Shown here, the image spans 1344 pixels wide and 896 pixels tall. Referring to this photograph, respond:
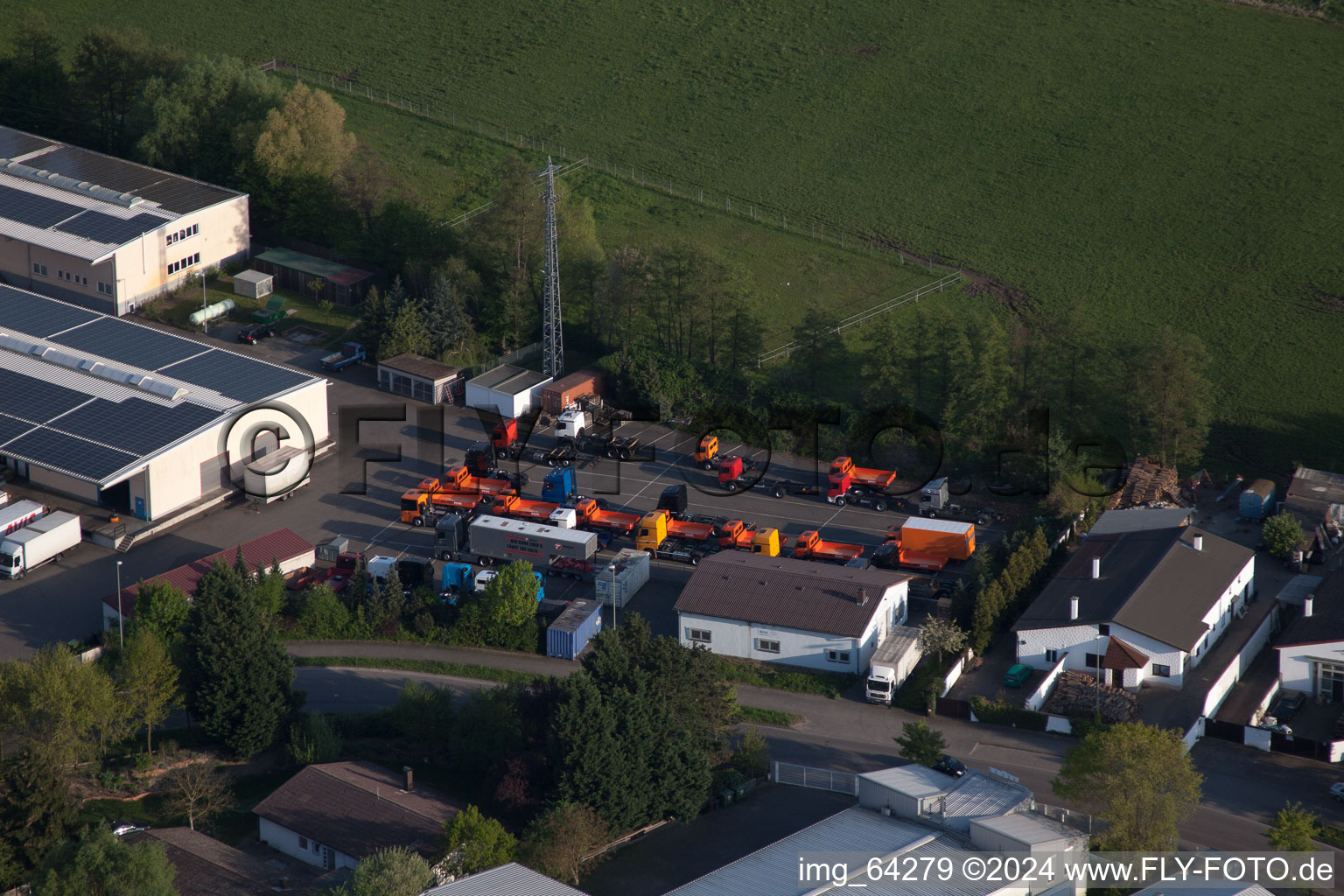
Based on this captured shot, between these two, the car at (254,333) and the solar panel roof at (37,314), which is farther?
the car at (254,333)

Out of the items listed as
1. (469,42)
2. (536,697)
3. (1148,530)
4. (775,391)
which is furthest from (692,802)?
(469,42)

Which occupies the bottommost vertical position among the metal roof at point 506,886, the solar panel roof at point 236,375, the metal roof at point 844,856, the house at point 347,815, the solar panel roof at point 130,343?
the house at point 347,815

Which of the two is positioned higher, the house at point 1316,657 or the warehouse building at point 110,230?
the warehouse building at point 110,230

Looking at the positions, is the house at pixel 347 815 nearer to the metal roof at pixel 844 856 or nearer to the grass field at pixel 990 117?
the metal roof at pixel 844 856

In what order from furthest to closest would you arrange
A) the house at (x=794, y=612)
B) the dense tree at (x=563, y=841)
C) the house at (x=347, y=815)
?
the house at (x=794, y=612)
the house at (x=347, y=815)
the dense tree at (x=563, y=841)

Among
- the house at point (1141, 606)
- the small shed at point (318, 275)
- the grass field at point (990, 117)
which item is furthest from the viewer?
the grass field at point (990, 117)

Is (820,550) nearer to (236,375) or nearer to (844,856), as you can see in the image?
(844,856)

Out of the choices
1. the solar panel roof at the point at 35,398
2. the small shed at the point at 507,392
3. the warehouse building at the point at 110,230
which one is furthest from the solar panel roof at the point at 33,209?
the small shed at the point at 507,392

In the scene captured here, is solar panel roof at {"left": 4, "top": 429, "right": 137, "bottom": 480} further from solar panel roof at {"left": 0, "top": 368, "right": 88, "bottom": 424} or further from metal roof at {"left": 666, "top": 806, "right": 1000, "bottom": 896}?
metal roof at {"left": 666, "top": 806, "right": 1000, "bottom": 896}

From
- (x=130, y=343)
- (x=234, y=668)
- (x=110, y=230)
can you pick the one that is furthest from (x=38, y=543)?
(x=110, y=230)
